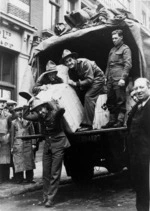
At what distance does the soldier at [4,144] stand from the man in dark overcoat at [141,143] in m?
4.48

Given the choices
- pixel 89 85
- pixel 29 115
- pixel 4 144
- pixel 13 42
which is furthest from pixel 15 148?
pixel 13 42

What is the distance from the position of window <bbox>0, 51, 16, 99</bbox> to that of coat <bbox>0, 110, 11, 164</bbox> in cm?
358

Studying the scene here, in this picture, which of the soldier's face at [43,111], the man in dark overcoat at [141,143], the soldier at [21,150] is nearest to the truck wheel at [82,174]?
the soldier at [21,150]

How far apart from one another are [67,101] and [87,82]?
49cm

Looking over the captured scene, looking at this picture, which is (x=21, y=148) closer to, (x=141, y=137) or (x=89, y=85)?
(x=89, y=85)

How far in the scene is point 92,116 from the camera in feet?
21.6

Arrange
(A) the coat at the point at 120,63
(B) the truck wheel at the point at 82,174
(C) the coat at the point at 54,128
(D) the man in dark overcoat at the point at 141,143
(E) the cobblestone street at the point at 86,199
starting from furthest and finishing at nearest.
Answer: (B) the truck wheel at the point at 82,174
(A) the coat at the point at 120,63
(C) the coat at the point at 54,128
(E) the cobblestone street at the point at 86,199
(D) the man in dark overcoat at the point at 141,143

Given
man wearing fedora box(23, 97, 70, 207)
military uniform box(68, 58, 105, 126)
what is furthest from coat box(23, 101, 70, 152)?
military uniform box(68, 58, 105, 126)

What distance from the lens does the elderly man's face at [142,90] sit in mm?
4441

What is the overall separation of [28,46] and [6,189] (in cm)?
680

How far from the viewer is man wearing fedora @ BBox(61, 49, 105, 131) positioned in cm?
660

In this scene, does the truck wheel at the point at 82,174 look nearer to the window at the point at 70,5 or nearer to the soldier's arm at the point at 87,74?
the soldier's arm at the point at 87,74

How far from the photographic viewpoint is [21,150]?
8359 mm

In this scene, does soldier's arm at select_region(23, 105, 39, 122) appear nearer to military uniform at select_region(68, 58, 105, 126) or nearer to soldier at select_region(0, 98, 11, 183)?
military uniform at select_region(68, 58, 105, 126)
